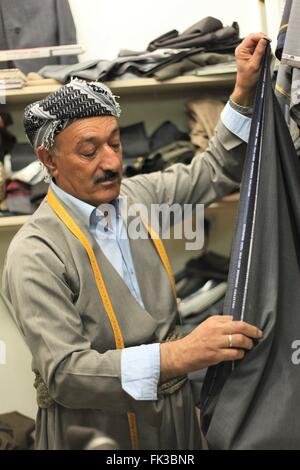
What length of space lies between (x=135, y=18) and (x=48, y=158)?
882 millimetres

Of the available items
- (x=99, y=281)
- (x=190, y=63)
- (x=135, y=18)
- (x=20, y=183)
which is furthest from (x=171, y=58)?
(x=99, y=281)

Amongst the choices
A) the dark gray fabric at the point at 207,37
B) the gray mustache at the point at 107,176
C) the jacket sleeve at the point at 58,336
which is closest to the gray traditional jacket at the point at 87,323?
the jacket sleeve at the point at 58,336

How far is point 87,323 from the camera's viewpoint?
1271 millimetres

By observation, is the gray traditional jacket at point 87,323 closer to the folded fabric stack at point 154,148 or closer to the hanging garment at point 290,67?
the hanging garment at point 290,67

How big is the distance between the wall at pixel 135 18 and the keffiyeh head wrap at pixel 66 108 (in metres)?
0.77

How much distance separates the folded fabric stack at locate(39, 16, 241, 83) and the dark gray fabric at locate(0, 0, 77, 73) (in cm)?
11

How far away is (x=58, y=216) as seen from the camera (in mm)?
1326

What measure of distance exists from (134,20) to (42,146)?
2.92ft

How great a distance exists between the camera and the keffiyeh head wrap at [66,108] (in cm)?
129

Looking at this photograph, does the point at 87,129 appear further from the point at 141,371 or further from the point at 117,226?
the point at 141,371

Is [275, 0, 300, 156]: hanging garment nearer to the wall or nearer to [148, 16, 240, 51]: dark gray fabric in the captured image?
[148, 16, 240, 51]: dark gray fabric

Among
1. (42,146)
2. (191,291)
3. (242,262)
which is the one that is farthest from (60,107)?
(191,291)

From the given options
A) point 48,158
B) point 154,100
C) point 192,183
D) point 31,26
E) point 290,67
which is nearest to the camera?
A: point 290,67
